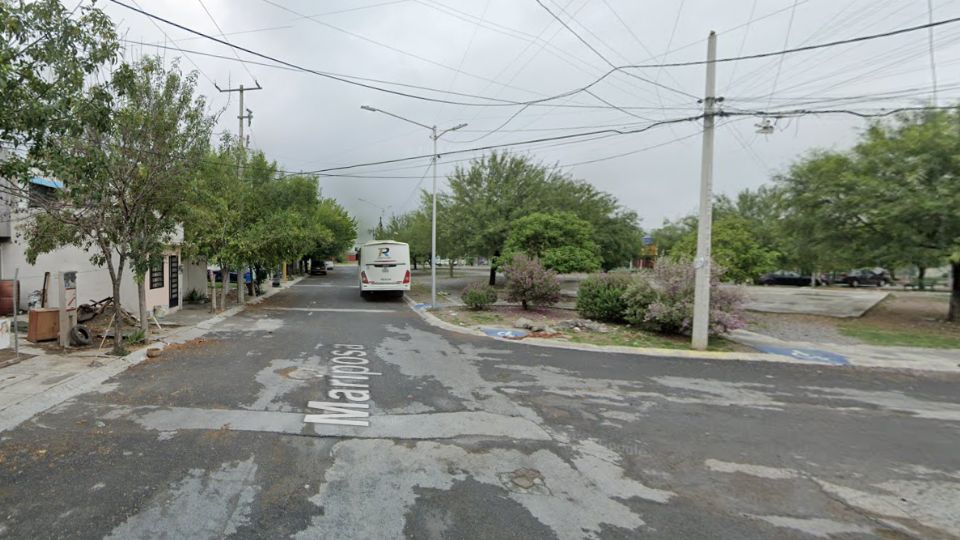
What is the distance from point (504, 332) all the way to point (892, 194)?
11.9 metres

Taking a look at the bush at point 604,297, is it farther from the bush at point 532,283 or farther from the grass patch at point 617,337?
the bush at point 532,283

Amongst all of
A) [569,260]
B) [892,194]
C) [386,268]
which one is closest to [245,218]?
[386,268]


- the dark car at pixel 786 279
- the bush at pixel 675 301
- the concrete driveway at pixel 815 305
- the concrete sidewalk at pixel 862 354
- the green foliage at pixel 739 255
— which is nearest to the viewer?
the concrete sidewalk at pixel 862 354

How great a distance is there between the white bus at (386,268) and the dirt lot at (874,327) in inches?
558

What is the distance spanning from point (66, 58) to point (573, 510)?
7.17 meters

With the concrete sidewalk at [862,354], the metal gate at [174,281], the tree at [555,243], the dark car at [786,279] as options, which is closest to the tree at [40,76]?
the metal gate at [174,281]

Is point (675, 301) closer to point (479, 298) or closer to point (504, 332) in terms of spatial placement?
point (504, 332)

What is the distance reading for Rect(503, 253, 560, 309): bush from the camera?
53.5ft

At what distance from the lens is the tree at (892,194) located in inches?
488

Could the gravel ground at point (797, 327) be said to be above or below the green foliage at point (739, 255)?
below

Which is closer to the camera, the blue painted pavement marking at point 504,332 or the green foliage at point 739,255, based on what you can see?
the blue painted pavement marking at point 504,332

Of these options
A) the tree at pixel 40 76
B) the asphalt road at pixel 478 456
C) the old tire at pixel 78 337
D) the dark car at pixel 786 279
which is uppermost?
the tree at pixel 40 76

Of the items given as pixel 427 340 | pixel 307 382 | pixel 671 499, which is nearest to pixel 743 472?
pixel 671 499

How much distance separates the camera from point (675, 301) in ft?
41.0
